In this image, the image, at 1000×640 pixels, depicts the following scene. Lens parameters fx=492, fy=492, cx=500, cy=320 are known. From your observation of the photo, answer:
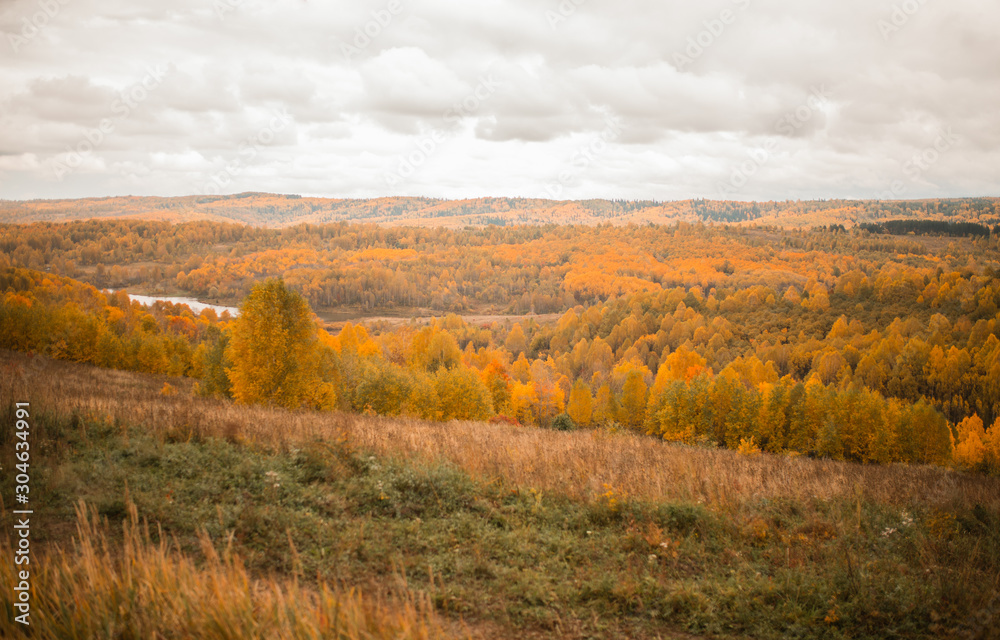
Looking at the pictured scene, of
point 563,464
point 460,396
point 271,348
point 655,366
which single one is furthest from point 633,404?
point 563,464

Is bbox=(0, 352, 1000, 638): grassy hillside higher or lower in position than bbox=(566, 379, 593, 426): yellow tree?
higher

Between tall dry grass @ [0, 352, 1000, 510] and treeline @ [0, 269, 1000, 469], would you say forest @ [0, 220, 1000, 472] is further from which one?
tall dry grass @ [0, 352, 1000, 510]

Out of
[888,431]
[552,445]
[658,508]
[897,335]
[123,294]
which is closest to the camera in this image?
[658,508]

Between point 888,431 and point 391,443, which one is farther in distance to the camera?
point 888,431

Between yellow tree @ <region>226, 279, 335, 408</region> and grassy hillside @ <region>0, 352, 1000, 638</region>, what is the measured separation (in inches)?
698

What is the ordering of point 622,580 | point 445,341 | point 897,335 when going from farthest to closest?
point 897,335 < point 445,341 < point 622,580

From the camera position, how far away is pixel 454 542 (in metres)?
6.34

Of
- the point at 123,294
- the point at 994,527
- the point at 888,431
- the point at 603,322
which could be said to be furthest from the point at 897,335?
the point at 123,294

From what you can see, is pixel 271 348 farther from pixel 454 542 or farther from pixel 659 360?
pixel 659 360

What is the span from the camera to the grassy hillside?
3.68m

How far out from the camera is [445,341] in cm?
7650

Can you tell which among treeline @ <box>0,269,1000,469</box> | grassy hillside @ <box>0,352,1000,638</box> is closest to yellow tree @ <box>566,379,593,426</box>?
treeline @ <box>0,269,1000,469</box>

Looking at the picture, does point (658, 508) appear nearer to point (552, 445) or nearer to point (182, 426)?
point (552, 445)

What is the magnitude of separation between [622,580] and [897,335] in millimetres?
133070
